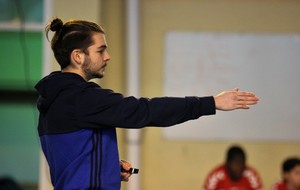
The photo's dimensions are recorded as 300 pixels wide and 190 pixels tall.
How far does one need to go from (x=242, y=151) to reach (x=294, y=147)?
29.6 inches

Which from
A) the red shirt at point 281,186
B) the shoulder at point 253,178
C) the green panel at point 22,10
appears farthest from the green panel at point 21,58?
→ the red shirt at point 281,186

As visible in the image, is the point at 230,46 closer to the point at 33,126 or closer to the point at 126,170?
the point at 33,126

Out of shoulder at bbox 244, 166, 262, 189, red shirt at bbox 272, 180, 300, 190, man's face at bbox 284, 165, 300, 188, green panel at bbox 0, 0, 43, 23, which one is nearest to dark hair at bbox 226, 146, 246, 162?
shoulder at bbox 244, 166, 262, 189

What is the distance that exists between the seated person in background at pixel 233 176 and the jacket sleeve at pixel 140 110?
3.29 meters

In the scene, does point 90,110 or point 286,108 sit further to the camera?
point 286,108

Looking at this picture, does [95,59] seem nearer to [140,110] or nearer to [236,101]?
[140,110]

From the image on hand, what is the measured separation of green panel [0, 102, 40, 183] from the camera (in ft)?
18.7

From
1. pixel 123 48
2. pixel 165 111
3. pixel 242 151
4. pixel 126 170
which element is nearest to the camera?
pixel 165 111

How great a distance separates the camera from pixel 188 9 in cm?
600

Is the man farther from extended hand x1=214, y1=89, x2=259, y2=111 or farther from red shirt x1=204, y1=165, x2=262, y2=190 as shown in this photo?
red shirt x1=204, y1=165, x2=262, y2=190

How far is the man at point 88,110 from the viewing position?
2.20m

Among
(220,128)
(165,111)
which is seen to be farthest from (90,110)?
(220,128)

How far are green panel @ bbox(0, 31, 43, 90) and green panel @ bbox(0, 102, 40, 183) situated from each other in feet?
0.71

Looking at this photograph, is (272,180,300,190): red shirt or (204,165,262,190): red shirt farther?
(204,165,262,190): red shirt
